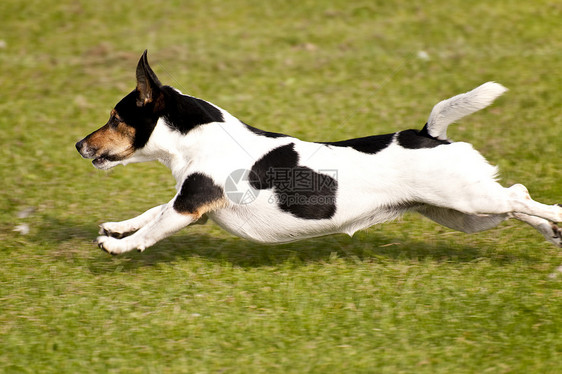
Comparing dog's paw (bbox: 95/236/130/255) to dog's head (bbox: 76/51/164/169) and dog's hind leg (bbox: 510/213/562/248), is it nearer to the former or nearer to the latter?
dog's head (bbox: 76/51/164/169)

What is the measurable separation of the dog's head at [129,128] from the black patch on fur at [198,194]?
0.52m

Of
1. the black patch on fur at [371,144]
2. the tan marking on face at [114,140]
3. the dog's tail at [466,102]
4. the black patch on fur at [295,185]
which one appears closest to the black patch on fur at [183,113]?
the tan marking on face at [114,140]

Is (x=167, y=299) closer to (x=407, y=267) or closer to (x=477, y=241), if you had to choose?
(x=407, y=267)

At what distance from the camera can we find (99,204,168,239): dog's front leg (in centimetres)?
532

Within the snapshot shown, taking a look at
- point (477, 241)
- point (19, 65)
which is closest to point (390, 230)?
point (477, 241)

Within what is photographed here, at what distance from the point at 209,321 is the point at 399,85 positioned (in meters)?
6.42

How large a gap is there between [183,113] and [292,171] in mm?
945

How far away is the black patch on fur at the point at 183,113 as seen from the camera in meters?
5.00

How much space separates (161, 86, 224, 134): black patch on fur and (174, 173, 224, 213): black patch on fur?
15.8 inches

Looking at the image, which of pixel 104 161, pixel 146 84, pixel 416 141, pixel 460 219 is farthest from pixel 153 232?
pixel 460 219

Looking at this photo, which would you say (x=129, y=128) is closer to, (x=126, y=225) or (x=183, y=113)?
(x=183, y=113)

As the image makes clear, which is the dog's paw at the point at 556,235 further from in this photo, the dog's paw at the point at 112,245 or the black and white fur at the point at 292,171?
the dog's paw at the point at 112,245

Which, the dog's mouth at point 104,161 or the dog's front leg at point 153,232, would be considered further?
the dog's mouth at point 104,161

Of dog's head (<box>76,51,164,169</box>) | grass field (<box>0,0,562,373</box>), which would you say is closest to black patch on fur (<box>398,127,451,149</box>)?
grass field (<box>0,0,562,373</box>)
